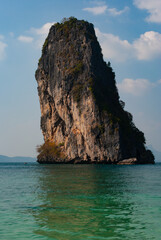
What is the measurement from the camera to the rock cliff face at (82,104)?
236 feet

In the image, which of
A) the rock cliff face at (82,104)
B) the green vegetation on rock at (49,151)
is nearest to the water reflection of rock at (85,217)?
the rock cliff face at (82,104)

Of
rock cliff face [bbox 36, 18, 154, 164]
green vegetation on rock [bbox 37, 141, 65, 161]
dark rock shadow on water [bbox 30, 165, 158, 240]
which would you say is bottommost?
dark rock shadow on water [bbox 30, 165, 158, 240]

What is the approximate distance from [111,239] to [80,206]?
4.72m

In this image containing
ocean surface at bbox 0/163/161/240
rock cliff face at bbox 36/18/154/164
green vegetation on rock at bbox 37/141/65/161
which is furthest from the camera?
green vegetation on rock at bbox 37/141/65/161

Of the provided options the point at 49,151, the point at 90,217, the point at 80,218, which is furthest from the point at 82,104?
the point at 80,218

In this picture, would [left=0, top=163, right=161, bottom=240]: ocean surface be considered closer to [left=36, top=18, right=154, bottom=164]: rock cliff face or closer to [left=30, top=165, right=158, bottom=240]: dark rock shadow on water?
[left=30, top=165, right=158, bottom=240]: dark rock shadow on water

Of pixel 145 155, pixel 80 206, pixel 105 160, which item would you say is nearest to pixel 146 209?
pixel 80 206

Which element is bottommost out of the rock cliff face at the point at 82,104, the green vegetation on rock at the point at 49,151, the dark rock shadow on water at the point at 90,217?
the dark rock shadow on water at the point at 90,217

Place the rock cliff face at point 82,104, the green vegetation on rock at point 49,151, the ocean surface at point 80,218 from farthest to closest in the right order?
the green vegetation on rock at point 49,151
the rock cliff face at point 82,104
the ocean surface at point 80,218

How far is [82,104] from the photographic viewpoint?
251 feet

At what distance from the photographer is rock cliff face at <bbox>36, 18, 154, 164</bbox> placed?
2830 inches

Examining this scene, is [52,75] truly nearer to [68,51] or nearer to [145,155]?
[68,51]

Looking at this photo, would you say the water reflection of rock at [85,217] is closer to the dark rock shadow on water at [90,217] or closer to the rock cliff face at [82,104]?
the dark rock shadow on water at [90,217]

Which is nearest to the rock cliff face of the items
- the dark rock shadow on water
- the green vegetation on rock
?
the green vegetation on rock
